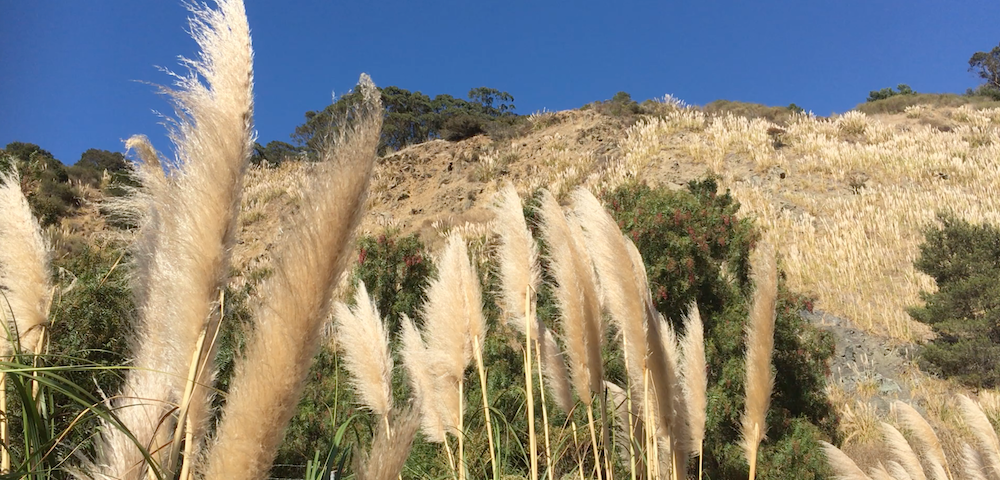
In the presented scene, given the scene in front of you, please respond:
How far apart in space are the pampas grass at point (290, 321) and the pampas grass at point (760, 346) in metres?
1.59

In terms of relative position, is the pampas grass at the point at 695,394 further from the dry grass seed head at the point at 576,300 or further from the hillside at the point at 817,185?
the hillside at the point at 817,185

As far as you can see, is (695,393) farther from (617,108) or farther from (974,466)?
(617,108)

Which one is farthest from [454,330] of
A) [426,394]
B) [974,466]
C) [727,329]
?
[727,329]

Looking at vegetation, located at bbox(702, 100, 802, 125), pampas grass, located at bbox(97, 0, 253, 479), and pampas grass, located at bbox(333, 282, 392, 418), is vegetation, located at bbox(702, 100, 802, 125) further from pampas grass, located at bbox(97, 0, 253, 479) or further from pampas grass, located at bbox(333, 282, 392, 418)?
pampas grass, located at bbox(97, 0, 253, 479)

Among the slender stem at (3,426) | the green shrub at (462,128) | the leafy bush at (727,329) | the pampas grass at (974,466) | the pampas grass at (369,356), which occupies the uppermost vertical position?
the green shrub at (462,128)

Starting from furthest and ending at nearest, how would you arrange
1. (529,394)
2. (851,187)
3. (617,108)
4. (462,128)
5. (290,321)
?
(462,128)
(617,108)
(851,187)
(529,394)
(290,321)

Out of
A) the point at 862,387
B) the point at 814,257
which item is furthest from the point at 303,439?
the point at 814,257

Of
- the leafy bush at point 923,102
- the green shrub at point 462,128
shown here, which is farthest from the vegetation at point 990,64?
the green shrub at point 462,128

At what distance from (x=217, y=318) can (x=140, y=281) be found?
1.20ft

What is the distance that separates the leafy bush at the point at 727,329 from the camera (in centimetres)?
513

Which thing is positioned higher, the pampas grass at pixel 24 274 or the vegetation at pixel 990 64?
the vegetation at pixel 990 64

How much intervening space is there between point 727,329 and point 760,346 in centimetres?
400

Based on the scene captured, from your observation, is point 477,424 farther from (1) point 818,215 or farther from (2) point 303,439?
(1) point 818,215

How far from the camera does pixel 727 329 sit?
5.85 m
